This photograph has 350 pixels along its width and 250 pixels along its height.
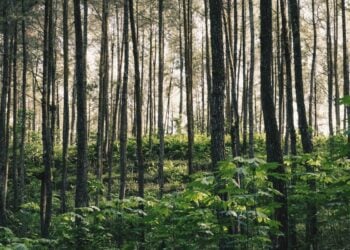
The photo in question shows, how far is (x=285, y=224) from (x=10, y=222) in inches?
472

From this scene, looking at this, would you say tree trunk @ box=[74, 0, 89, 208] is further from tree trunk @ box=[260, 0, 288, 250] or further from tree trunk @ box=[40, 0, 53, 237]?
tree trunk @ box=[260, 0, 288, 250]

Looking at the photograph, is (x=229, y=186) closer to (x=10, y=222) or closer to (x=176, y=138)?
(x=10, y=222)

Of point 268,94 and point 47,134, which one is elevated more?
point 268,94

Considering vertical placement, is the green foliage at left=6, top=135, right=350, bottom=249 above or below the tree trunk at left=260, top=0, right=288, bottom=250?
below

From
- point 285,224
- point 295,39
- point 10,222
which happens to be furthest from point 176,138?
point 285,224

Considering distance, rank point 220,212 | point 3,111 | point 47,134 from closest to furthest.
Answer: point 220,212
point 47,134
point 3,111

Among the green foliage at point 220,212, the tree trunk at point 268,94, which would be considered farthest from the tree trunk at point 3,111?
the tree trunk at point 268,94

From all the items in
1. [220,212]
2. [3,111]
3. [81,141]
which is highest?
[3,111]

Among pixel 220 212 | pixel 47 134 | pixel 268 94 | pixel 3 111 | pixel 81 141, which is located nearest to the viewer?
pixel 220 212

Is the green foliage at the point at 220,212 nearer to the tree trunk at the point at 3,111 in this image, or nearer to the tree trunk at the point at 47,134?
the tree trunk at the point at 47,134

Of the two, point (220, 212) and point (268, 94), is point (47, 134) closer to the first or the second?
point (268, 94)

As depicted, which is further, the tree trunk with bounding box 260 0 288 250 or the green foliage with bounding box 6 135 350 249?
the tree trunk with bounding box 260 0 288 250

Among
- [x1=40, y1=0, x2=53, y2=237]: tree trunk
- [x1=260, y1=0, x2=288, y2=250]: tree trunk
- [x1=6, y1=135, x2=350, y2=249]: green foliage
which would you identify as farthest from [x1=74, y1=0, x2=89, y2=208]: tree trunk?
[x1=260, y1=0, x2=288, y2=250]: tree trunk

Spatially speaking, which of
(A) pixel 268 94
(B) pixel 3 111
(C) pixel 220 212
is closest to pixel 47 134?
(B) pixel 3 111
